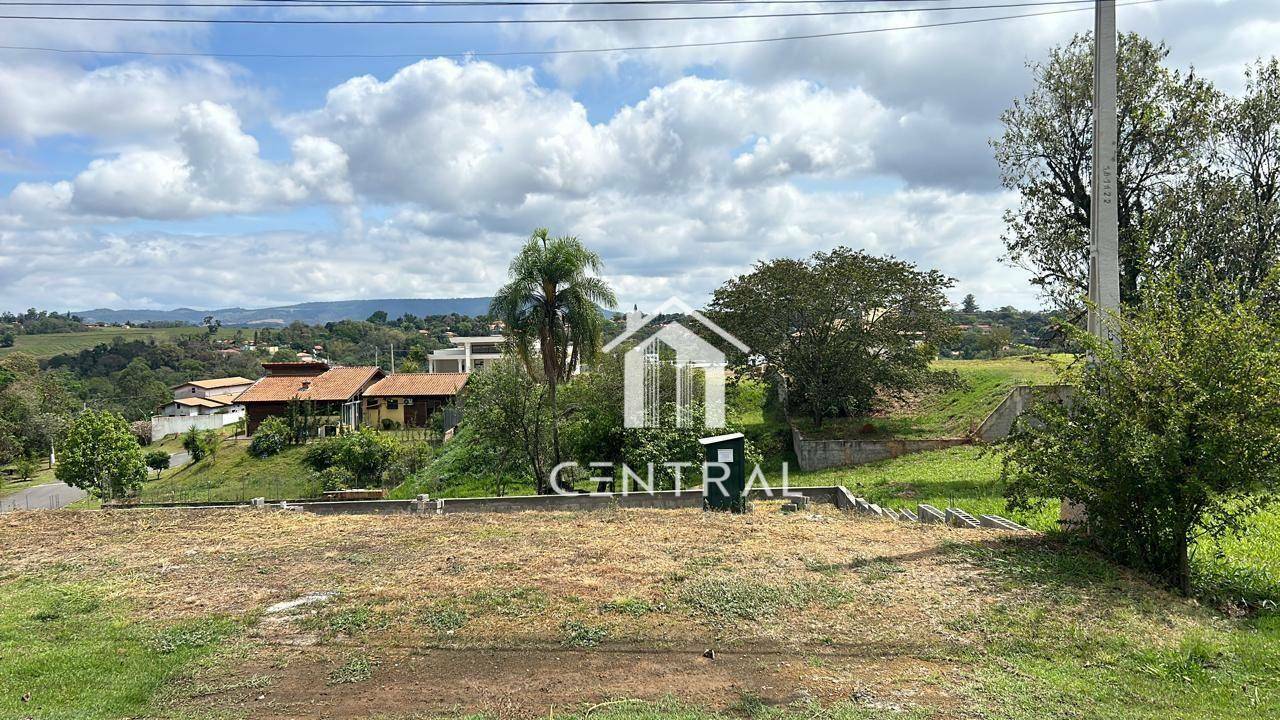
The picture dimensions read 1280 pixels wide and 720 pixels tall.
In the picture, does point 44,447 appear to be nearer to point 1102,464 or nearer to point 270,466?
point 270,466

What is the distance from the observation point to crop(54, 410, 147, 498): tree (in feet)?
77.5

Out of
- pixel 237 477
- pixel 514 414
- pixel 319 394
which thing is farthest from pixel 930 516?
pixel 319 394

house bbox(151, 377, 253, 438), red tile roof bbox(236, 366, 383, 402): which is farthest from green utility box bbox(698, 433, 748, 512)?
house bbox(151, 377, 253, 438)

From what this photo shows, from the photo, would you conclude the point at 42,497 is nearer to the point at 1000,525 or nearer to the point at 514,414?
the point at 514,414

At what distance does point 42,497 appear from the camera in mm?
31094

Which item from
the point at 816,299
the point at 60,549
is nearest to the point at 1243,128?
the point at 816,299

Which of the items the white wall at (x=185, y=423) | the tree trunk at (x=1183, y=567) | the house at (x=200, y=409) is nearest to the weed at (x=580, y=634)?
the tree trunk at (x=1183, y=567)

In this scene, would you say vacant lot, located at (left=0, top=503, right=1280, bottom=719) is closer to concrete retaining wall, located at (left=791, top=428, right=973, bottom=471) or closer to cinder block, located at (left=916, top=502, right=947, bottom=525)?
cinder block, located at (left=916, top=502, right=947, bottom=525)

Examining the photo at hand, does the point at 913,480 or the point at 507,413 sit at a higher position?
the point at 507,413

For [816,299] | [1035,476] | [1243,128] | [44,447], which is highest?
[1243,128]

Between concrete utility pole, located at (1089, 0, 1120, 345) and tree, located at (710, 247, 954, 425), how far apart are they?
47.5 feet

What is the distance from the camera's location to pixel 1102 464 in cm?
731

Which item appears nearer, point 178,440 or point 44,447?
point 44,447

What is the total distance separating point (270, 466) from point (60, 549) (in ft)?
79.0
